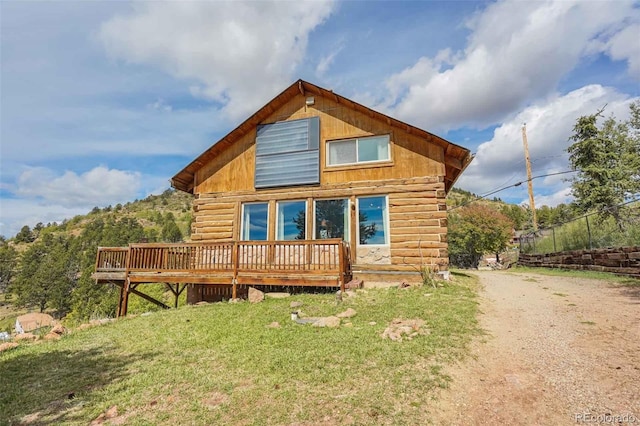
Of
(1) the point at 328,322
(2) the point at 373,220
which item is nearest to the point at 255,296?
(1) the point at 328,322

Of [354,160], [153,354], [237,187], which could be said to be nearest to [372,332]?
[153,354]

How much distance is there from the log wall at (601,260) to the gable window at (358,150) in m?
8.63

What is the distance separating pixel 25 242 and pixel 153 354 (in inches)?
4856

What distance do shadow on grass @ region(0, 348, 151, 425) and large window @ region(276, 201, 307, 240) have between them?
692 centimetres

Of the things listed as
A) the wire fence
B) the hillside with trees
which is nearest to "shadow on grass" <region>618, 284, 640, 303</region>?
the wire fence

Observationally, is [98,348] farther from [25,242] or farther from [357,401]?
[25,242]

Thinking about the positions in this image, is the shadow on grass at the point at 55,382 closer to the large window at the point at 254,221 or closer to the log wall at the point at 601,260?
the large window at the point at 254,221

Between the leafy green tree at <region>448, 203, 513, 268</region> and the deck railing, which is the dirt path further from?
the leafy green tree at <region>448, 203, 513, 268</region>

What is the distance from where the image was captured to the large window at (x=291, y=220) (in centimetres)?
1210

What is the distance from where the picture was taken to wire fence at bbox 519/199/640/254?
12.3 metres

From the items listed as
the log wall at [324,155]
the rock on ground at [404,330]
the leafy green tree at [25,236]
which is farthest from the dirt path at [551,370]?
the leafy green tree at [25,236]

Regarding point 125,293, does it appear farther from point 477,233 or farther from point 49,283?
point 49,283

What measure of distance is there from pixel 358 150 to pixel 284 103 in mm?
3789

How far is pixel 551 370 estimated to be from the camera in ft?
13.5
